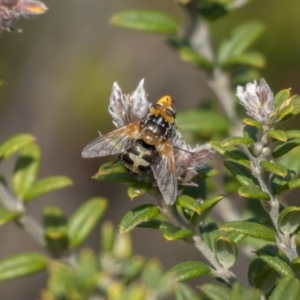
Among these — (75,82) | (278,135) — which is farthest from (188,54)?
(75,82)

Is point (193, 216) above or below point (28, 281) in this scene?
above

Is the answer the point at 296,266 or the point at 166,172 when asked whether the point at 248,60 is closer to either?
the point at 166,172

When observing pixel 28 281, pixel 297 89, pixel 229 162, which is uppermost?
pixel 229 162

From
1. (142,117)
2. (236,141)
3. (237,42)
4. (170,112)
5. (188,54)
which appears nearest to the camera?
(236,141)

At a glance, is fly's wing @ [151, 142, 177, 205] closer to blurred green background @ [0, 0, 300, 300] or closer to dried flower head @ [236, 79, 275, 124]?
dried flower head @ [236, 79, 275, 124]

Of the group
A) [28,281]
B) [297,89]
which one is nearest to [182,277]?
[297,89]

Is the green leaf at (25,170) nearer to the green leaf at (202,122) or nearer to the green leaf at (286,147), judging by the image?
the green leaf at (202,122)

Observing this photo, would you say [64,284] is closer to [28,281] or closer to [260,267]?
[260,267]
